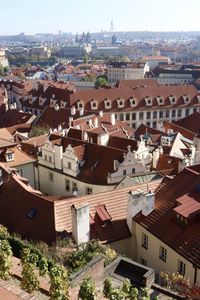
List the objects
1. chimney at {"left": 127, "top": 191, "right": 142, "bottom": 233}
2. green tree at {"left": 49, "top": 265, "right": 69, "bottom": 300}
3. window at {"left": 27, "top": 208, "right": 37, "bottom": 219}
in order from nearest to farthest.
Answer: green tree at {"left": 49, "top": 265, "right": 69, "bottom": 300} → chimney at {"left": 127, "top": 191, "right": 142, "bottom": 233} → window at {"left": 27, "top": 208, "right": 37, "bottom": 219}

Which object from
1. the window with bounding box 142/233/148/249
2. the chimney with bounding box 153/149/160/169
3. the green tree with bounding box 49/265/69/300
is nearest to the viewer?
the green tree with bounding box 49/265/69/300

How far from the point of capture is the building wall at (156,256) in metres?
22.0

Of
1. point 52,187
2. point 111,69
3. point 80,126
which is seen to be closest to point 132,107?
point 80,126

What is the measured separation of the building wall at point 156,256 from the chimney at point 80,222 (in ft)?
10.9

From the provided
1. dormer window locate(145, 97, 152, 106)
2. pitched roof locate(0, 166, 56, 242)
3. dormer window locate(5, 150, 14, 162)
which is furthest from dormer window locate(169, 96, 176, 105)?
pitched roof locate(0, 166, 56, 242)

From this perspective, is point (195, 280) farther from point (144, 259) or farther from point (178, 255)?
point (144, 259)

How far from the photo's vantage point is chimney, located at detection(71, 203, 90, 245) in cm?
2448

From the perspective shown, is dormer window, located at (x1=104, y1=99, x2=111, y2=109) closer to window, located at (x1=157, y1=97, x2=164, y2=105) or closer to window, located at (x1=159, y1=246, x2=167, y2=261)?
window, located at (x1=157, y1=97, x2=164, y2=105)

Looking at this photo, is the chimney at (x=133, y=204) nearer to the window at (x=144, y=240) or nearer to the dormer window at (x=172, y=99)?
the window at (x=144, y=240)

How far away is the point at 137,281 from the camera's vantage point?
19422 mm

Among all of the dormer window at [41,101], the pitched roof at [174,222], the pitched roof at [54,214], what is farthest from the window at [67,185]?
the dormer window at [41,101]

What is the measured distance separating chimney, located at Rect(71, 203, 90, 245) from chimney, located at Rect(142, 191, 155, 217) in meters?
3.56

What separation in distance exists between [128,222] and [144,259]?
253 cm

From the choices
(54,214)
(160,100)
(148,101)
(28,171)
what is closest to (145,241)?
(54,214)
